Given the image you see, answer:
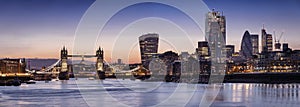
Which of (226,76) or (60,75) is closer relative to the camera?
(226,76)

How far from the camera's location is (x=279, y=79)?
4523 inches

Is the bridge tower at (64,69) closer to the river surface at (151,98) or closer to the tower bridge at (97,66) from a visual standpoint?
the tower bridge at (97,66)

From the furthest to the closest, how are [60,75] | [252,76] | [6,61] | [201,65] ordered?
[60,75], [201,65], [6,61], [252,76]

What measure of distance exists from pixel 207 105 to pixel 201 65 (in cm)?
12513

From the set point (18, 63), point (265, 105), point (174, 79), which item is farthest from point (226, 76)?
point (265, 105)

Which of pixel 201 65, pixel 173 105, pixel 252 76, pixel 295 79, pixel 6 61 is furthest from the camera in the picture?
pixel 201 65

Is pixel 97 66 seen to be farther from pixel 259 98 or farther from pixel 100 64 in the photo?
pixel 259 98

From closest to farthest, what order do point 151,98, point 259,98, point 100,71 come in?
point 259,98, point 151,98, point 100,71

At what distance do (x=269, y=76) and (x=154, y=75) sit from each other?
191 feet

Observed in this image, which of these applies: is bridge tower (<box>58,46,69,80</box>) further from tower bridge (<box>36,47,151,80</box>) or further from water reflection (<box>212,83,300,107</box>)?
water reflection (<box>212,83,300,107</box>)

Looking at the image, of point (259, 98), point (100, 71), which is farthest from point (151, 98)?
point (100, 71)

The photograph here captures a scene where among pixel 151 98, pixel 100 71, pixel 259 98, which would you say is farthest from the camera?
pixel 100 71

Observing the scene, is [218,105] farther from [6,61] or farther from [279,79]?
[6,61]

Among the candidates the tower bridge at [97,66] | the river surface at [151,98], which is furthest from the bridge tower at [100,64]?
the river surface at [151,98]
